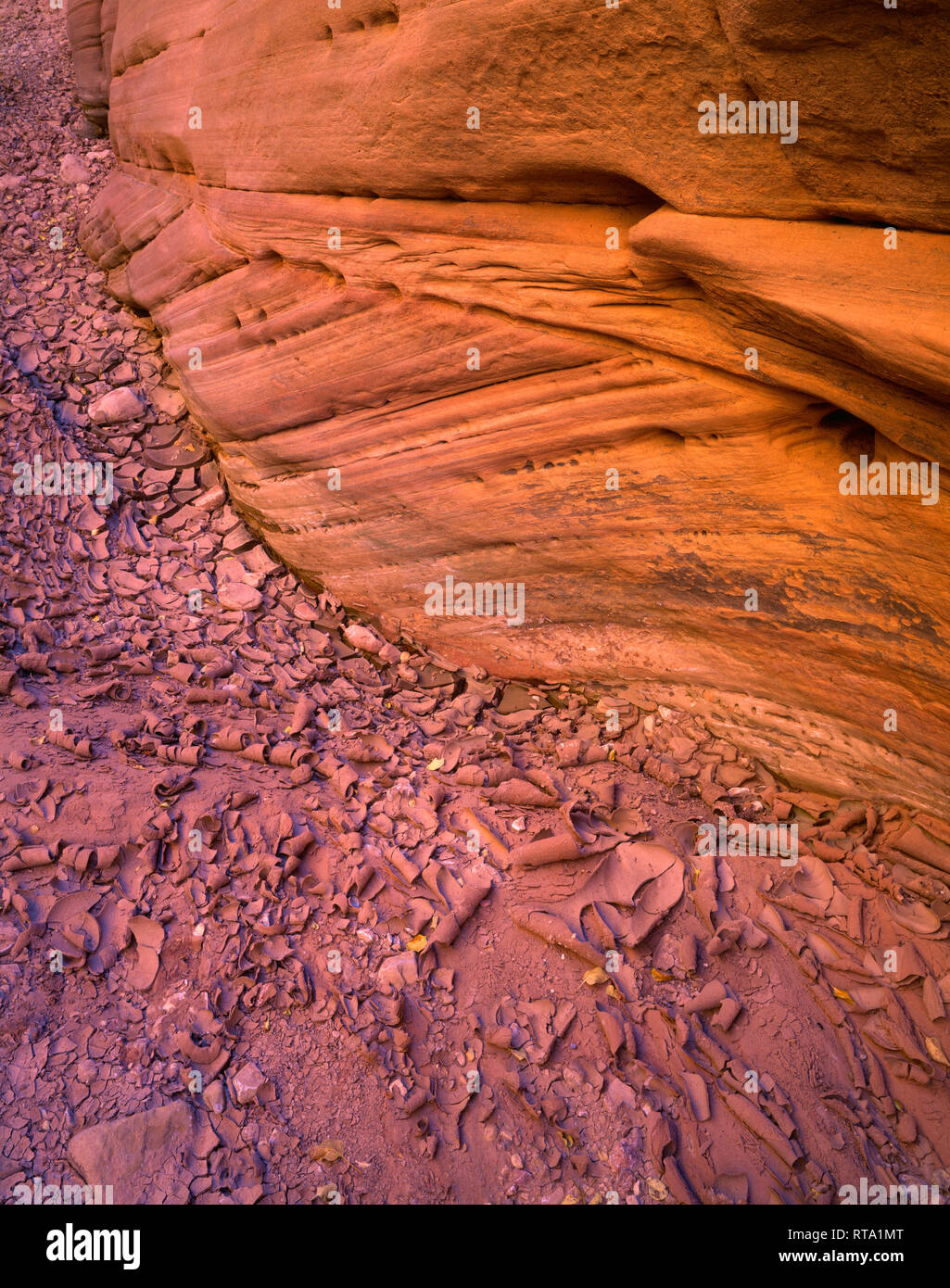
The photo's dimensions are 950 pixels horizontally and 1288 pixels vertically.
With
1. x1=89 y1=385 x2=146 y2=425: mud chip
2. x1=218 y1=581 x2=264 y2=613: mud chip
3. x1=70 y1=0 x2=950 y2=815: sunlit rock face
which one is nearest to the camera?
x1=70 y1=0 x2=950 y2=815: sunlit rock face

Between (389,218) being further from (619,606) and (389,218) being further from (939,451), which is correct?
(939,451)

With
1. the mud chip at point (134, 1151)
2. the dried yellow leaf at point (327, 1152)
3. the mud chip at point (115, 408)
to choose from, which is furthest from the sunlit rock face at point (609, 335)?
the mud chip at point (134, 1151)

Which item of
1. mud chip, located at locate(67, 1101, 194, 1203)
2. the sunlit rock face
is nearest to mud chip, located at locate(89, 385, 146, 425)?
the sunlit rock face

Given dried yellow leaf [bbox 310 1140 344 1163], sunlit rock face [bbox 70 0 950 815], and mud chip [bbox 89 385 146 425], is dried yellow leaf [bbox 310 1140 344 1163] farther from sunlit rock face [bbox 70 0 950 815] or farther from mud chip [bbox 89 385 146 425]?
mud chip [bbox 89 385 146 425]

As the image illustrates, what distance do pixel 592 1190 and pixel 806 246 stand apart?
10.0 feet

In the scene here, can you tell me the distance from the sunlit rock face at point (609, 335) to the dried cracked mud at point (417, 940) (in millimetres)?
429

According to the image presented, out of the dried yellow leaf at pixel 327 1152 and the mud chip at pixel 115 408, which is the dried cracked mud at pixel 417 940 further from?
the mud chip at pixel 115 408

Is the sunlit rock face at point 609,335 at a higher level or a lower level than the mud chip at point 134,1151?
higher

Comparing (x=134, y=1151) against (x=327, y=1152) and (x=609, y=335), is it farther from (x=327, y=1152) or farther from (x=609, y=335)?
(x=609, y=335)

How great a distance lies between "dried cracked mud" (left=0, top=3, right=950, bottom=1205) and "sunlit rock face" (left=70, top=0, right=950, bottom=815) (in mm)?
429

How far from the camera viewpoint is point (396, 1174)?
2.46 meters

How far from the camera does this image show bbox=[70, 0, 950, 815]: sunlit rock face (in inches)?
88.5

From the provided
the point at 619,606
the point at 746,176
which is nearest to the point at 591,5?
the point at 746,176

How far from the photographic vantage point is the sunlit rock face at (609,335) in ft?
7.38
